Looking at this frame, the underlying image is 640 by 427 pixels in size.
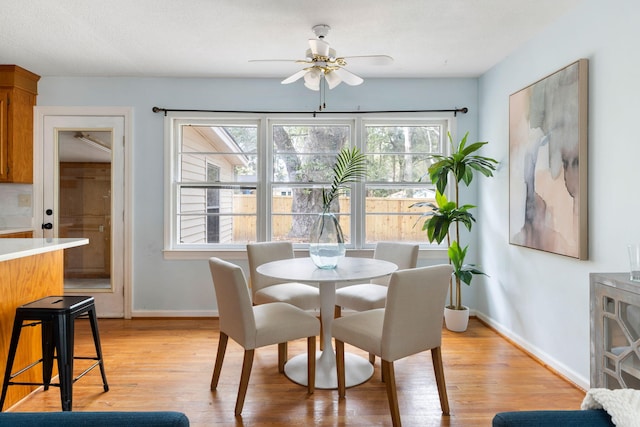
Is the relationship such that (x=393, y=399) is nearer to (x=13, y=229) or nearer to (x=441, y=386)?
(x=441, y=386)

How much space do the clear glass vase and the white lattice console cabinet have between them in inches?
55.2

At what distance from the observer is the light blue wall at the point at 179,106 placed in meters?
3.98

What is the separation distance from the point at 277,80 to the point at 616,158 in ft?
9.68

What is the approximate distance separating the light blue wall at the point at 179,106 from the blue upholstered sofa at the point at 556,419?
11.5ft

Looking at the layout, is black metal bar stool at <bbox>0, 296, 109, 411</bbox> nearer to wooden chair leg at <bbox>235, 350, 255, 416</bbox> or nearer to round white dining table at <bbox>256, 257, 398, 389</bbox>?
wooden chair leg at <bbox>235, 350, 255, 416</bbox>

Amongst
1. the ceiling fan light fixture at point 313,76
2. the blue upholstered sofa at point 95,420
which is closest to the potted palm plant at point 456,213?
the ceiling fan light fixture at point 313,76

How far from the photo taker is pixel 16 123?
3.75m

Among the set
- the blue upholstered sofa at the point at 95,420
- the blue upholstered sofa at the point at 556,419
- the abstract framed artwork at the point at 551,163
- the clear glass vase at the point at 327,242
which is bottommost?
the blue upholstered sofa at the point at 556,419

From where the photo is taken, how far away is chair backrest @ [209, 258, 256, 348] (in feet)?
7.14

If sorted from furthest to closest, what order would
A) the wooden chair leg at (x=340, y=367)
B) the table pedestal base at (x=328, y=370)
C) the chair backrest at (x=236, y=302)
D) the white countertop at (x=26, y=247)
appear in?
1. the table pedestal base at (x=328, y=370)
2. the wooden chair leg at (x=340, y=367)
3. the chair backrest at (x=236, y=302)
4. the white countertop at (x=26, y=247)

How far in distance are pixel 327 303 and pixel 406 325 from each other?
0.68 m

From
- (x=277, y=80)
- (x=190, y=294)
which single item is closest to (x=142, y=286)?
(x=190, y=294)

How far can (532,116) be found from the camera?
297cm

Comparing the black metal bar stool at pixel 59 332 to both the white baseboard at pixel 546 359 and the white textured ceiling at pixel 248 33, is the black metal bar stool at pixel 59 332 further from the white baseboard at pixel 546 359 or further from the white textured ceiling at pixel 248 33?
the white baseboard at pixel 546 359
